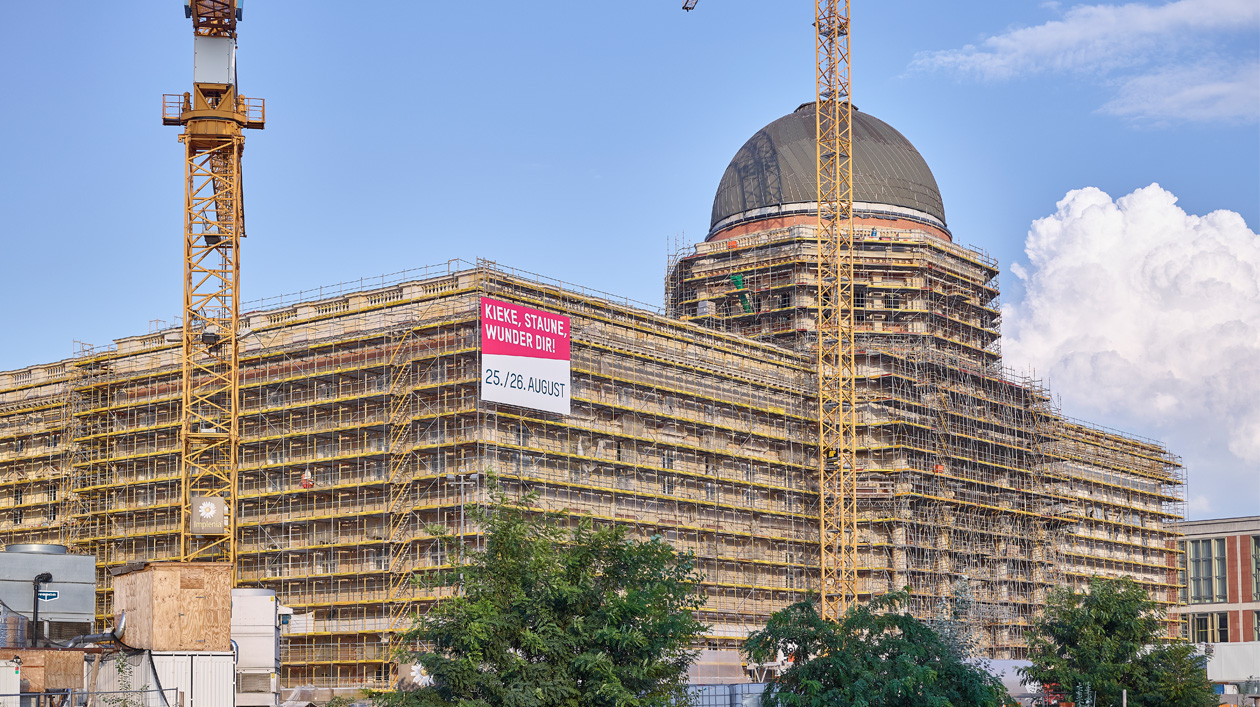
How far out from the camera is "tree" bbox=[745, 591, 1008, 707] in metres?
40.8

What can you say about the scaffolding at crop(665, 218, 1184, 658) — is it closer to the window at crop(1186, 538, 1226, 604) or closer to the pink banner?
the pink banner

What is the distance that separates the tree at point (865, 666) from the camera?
40812mm

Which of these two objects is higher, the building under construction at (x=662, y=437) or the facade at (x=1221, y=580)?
the building under construction at (x=662, y=437)

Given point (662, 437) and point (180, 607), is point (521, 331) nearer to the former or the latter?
point (662, 437)

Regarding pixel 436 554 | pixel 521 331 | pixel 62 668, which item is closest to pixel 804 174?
pixel 521 331

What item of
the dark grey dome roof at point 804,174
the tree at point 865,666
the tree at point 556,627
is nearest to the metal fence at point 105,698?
the tree at point 556,627

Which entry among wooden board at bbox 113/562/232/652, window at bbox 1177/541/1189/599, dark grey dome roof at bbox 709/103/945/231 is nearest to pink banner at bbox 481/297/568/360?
wooden board at bbox 113/562/232/652

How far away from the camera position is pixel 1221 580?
127 meters

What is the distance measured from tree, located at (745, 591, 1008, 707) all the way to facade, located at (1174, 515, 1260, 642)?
86.3 m

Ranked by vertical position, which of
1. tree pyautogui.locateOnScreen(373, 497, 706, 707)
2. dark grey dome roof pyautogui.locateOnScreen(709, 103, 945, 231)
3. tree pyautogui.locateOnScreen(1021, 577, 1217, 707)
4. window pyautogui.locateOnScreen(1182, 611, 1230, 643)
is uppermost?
dark grey dome roof pyautogui.locateOnScreen(709, 103, 945, 231)

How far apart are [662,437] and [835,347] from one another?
592 inches

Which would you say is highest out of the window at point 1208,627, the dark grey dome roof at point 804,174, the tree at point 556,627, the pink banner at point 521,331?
the dark grey dome roof at point 804,174

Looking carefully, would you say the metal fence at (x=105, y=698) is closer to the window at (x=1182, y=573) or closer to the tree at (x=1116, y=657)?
the tree at (x=1116, y=657)

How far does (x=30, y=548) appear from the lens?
201 ft
